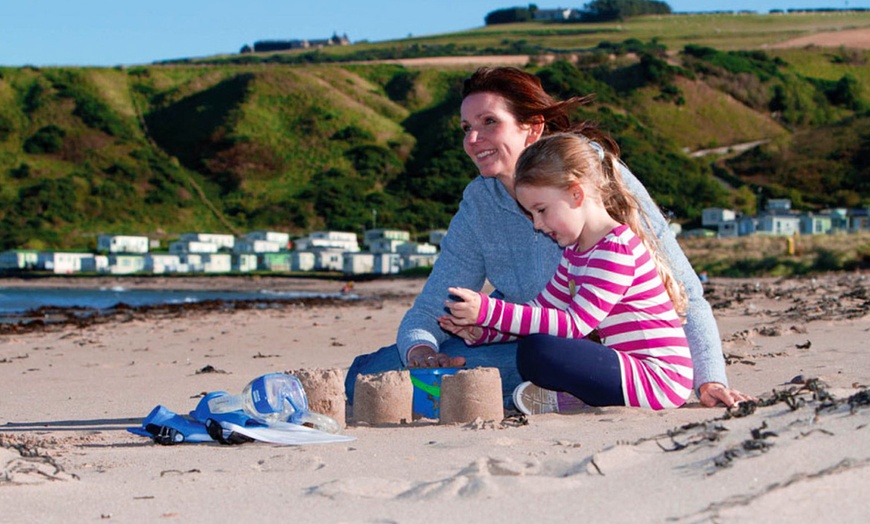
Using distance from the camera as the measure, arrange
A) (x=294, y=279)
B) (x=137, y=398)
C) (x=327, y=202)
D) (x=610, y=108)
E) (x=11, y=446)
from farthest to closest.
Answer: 1. (x=610, y=108)
2. (x=327, y=202)
3. (x=294, y=279)
4. (x=137, y=398)
5. (x=11, y=446)

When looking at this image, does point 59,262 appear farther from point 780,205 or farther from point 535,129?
point 535,129

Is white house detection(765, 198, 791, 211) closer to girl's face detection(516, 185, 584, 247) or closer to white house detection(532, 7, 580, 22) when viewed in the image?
girl's face detection(516, 185, 584, 247)

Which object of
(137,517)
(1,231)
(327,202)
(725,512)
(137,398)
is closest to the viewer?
(725,512)

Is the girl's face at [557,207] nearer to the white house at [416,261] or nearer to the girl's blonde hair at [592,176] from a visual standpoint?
the girl's blonde hair at [592,176]

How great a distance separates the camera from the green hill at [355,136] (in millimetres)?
69688

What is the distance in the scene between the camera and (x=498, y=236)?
5.02m

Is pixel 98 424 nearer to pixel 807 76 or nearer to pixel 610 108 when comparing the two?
pixel 610 108

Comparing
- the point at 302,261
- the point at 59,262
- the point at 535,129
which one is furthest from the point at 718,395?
the point at 59,262

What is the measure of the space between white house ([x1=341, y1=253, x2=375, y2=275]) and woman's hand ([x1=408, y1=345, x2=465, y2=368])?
4860 centimetres

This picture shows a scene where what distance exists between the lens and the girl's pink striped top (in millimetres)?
4016

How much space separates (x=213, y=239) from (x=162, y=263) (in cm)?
488

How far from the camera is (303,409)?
4215 millimetres

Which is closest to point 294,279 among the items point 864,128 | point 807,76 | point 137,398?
point 137,398

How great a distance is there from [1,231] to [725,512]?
224 ft
